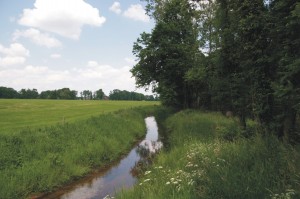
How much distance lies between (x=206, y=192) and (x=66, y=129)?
47.4 feet

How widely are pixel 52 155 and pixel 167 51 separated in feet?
96.8

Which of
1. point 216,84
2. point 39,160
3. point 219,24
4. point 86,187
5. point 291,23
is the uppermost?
point 219,24

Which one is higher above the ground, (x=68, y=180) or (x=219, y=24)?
(x=219, y=24)

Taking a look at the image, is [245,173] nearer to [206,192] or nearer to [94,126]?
[206,192]

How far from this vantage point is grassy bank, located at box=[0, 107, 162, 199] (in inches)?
495

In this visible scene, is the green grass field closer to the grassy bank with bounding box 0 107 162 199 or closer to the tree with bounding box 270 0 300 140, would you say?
the grassy bank with bounding box 0 107 162 199

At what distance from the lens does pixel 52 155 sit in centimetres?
1520

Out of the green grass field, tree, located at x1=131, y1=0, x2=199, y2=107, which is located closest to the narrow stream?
the green grass field

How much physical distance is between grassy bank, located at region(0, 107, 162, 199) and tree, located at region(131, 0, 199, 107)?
2062cm

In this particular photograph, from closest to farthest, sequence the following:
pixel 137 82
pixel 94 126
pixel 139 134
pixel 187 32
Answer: pixel 94 126
pixel 139 134
pixel 187 32
pixel 137 82

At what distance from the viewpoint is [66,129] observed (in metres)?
20.1

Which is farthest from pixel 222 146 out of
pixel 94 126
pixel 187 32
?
pixel 187 32

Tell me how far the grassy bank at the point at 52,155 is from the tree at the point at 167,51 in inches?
812

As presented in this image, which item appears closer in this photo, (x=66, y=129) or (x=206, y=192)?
(x=206, y=192)
